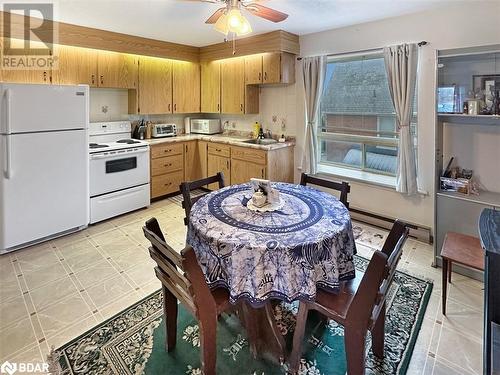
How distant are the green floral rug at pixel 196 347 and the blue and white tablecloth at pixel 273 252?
20.0 inches

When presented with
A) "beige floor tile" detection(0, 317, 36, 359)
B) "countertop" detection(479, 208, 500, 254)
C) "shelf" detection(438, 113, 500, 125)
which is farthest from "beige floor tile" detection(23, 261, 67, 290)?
"shelf" detection(438, 113, 500, 125)

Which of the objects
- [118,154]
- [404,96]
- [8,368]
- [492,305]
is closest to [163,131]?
[118,154]

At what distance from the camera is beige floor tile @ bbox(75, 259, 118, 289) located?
269 centimetres

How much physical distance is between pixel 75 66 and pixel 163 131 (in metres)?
1.57

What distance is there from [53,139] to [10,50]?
1.27 m

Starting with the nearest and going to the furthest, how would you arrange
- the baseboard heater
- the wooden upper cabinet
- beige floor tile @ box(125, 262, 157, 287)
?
beige floor tile @ box(125, 262, 157, 287), the baseboard heater, the wooden upper cabinet

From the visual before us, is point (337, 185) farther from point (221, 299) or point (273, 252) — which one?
point (221, 299)

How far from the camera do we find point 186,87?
17.7ft

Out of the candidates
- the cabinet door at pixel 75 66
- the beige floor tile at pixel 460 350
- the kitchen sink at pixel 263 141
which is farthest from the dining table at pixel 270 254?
the cabinet door at pixel 75 66

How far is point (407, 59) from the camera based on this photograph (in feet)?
10.8

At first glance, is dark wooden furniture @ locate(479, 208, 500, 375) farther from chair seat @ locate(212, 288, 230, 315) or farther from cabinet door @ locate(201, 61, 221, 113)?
cabinet door @ locate(201, 61, 221, 113)

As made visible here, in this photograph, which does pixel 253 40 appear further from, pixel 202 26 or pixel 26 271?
pixel 26 271

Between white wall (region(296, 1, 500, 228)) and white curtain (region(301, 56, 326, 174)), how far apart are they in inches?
7.3

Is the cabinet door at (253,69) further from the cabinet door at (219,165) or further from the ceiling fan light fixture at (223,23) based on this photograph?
the ceiling fan light fixture at (223,23)
